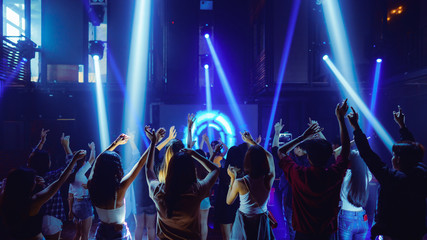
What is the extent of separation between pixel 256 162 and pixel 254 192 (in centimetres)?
30

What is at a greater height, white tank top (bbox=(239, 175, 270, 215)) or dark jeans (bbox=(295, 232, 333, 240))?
white tank top (bbox=(239, 175, 270, 215))

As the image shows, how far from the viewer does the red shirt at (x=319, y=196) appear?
2.02 metres

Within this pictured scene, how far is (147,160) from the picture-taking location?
2.13 metres

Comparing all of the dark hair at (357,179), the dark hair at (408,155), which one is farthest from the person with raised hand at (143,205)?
the dark hair at (408,155)

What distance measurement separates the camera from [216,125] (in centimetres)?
780

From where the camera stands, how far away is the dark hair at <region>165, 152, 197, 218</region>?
1761 mm

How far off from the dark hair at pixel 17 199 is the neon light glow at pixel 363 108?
7859mm

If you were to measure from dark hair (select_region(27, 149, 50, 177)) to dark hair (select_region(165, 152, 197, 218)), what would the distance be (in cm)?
176

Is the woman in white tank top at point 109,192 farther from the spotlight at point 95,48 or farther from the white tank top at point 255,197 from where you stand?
the spotlight at point 95,48

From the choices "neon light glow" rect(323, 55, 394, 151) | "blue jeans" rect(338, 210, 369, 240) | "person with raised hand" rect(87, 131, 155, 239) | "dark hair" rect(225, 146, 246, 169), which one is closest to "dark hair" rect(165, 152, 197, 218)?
"person with raised hand" rect(87, 131, 155, 239)

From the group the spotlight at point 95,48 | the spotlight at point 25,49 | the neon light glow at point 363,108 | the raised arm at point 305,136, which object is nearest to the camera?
the raised arm at point 305,136

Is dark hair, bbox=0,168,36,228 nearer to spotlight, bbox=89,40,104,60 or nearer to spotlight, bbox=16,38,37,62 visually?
spotlight, bbox=89,40,104,60

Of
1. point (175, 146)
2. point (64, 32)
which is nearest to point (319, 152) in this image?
point (175, 146)

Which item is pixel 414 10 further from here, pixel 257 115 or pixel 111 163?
pixel 111 163
